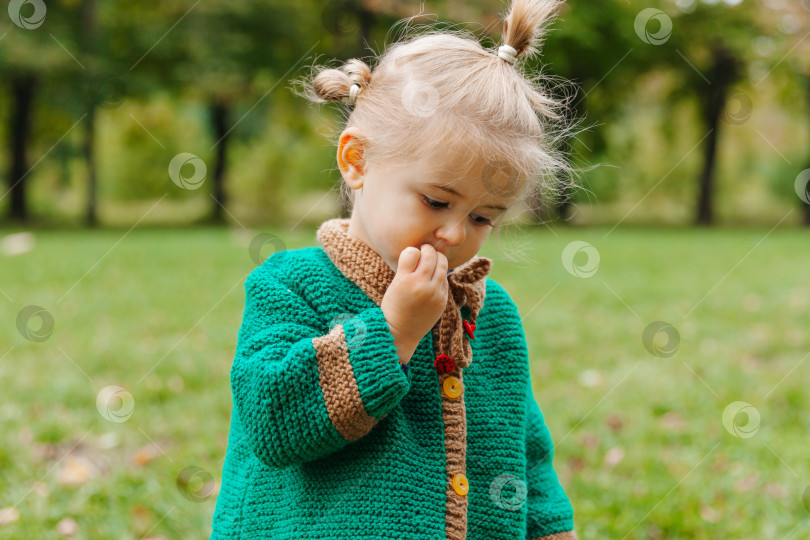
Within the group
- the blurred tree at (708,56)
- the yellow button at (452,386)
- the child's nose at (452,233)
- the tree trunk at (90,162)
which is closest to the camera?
the child's nose at (452,233)

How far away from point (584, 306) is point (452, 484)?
177 inches

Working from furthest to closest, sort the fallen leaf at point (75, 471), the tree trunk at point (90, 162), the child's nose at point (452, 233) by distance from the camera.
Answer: the tree trunk at point (90, 162), the fallen leaf at point (75, 471), the child's nose at point (452, 233)

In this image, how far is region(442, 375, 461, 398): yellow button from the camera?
1599 mm

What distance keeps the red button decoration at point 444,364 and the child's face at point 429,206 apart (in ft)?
0.58

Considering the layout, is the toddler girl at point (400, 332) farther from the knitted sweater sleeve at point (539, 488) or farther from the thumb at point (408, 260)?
the knitted sweater sleeve at point (539, 488)

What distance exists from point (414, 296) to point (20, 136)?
692 inches

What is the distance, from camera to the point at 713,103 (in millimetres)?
21500

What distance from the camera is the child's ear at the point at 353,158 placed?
1.61 meters

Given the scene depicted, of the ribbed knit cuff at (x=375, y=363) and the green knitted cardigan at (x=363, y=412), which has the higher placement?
the ribbed knit cuff at (x=375, y=363)

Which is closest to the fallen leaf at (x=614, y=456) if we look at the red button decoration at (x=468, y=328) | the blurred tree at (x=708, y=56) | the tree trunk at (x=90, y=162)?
the red button decoration at (x=468, y=328)

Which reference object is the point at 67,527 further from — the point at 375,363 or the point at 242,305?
the point at 242,305

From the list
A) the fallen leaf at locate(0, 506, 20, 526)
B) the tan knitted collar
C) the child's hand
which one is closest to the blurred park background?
the fallen leaf at locate(0, 506, 20, 526)

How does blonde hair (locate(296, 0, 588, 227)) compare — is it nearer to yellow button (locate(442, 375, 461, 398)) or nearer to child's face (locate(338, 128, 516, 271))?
child's face (locate(338, 128, 516, 271))

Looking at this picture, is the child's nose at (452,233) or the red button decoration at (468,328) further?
the red button decoration at (468,328)
